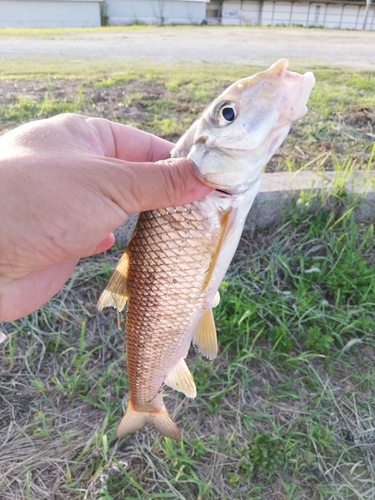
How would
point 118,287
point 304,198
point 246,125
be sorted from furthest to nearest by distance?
point 304,198 < point 118,287 < point 246,125

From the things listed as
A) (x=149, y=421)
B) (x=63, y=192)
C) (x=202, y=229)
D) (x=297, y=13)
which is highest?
(x=63, y=192)

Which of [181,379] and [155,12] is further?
[155,12]

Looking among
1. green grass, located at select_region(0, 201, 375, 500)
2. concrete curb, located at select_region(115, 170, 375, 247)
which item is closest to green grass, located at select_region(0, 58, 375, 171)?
concrete curb, located at select_region(115, 170, 375, 247)

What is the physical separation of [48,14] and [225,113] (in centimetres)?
2846

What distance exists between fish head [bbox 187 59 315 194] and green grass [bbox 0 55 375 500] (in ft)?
3.96

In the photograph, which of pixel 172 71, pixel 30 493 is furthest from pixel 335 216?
pixel 172 71

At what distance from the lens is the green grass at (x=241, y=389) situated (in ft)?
6.45

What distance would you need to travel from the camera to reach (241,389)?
2.30 m

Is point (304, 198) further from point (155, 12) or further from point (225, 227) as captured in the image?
point (155, 12)

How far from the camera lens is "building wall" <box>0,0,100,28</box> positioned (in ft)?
79.5

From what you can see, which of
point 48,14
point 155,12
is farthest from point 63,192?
point 155,12

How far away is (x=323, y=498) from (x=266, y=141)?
1.57 metres

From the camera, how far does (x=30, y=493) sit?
1.92 m

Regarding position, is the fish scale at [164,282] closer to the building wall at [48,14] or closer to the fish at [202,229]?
the fish at [202,229]
